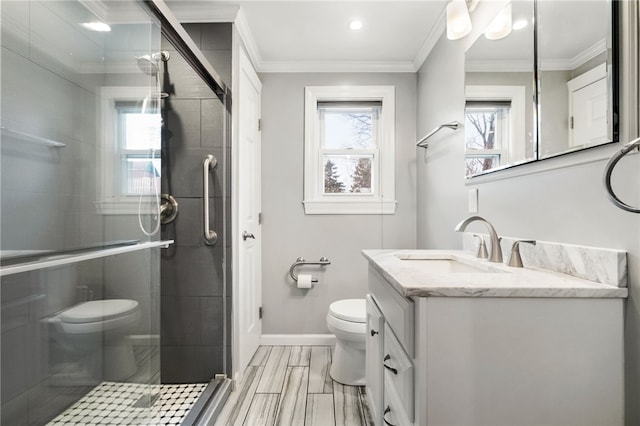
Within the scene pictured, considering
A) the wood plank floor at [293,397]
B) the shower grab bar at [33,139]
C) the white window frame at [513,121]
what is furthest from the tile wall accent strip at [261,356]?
the white window frame at [513,121]

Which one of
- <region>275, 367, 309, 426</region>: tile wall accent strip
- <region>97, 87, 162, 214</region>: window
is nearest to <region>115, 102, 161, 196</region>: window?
<region>97, 87, 162, 214</region>: window

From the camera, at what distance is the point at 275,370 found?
2.08 m

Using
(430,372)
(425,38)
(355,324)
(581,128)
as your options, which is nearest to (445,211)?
(355,324)

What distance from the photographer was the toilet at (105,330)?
1267 millimetres

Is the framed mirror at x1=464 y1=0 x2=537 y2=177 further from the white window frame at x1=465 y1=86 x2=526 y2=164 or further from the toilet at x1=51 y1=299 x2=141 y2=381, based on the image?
the toilet at x1=51 y1=299 x2=141 y2=381

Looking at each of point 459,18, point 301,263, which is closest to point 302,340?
point 301,263

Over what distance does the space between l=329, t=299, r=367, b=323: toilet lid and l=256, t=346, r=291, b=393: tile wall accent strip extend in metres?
0.56

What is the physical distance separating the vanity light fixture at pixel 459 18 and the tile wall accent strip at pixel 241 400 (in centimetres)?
226

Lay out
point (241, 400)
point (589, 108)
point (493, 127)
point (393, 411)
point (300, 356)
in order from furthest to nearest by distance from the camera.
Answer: point (300, 356) < point (241, 400) < point (493, 127) < point (393, 411) < point (589, 108)

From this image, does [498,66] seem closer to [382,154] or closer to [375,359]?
[382,154]

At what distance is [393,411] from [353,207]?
1654 millimetres

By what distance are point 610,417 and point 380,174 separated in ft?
6.56

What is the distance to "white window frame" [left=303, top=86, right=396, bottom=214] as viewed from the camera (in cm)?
250

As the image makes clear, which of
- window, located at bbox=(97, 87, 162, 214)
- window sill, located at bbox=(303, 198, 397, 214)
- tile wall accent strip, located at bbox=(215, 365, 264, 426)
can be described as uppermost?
window, located at bbox=(97, 87, 162, 214)
